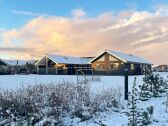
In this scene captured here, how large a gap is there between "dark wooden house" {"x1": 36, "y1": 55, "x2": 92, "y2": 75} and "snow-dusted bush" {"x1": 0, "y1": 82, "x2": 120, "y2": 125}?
47.7 m

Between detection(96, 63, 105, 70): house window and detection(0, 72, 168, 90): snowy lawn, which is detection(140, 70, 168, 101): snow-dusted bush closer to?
detection(0, 72, 168, 90): snowy lawn

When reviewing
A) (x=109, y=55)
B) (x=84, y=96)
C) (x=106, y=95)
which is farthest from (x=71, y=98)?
(x=109, y=55)

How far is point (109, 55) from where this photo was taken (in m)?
56.6

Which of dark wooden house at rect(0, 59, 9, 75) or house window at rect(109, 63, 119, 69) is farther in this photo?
dark wooden house at rect(0, 59, 9, 75)

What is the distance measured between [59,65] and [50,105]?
51.6 metres

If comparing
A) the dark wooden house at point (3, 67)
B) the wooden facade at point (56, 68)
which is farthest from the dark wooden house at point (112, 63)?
the dark wooden house at point (3, 67)

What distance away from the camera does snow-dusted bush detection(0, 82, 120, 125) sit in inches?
365

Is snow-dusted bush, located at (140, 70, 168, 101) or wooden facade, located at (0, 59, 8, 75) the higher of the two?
wooden facade, located at (0, 59, 8, 75)

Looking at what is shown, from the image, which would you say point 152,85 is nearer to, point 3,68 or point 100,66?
point 100,66

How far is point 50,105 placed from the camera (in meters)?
9.93

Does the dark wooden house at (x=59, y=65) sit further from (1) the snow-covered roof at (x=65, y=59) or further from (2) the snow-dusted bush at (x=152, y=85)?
(2) the snow-dusted bush at (x=152, y=85)

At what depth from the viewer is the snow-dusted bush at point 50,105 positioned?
30.4 feet

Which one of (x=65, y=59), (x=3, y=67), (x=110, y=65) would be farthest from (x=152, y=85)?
(x=3, y=67)

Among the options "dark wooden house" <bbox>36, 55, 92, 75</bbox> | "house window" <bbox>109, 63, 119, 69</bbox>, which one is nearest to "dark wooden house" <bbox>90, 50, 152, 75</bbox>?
"house window" <bbox>109, 63, 119, 69</bbox>
